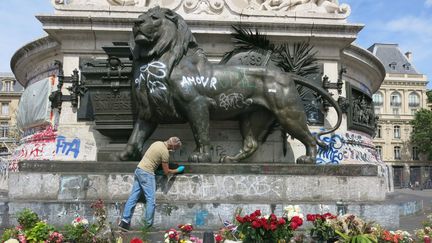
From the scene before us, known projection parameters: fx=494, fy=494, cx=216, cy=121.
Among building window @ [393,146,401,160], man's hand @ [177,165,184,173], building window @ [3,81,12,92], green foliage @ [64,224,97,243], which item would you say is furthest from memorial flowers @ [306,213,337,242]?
building window @ [393,146,401,160]

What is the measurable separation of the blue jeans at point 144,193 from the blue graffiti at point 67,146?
3743mm

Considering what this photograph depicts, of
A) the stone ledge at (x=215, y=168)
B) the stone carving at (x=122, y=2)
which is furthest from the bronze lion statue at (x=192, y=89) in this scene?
the stone carving at (x=122, y=2)

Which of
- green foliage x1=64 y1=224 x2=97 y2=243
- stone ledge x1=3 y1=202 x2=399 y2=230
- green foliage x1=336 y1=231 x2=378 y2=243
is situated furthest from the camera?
stone ledge x1=3 y1=202 x2=399 y2=230

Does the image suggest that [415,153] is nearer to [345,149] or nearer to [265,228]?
[345,149]

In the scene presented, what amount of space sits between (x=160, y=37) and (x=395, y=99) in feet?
258

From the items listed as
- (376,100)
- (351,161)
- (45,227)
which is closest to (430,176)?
(376,100)

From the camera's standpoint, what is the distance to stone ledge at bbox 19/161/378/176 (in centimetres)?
859

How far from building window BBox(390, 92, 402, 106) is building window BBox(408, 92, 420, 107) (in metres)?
1.55

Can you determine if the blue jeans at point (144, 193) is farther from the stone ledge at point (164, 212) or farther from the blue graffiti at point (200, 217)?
the blue graffiti at point (200, 217)

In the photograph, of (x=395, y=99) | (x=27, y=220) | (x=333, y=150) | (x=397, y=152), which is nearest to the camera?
(x=27, y=220)

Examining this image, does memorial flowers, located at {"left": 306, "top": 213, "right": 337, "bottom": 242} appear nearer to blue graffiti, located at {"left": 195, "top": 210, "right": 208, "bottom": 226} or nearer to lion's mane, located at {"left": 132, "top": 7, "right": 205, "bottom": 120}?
blue graffiti, located at {"left": 195, "top": 210, "right": 208, "bottom": 226}

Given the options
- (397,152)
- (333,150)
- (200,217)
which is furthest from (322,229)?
(397,152)

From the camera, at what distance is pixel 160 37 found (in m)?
9.16

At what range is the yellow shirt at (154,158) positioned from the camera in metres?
7.68
